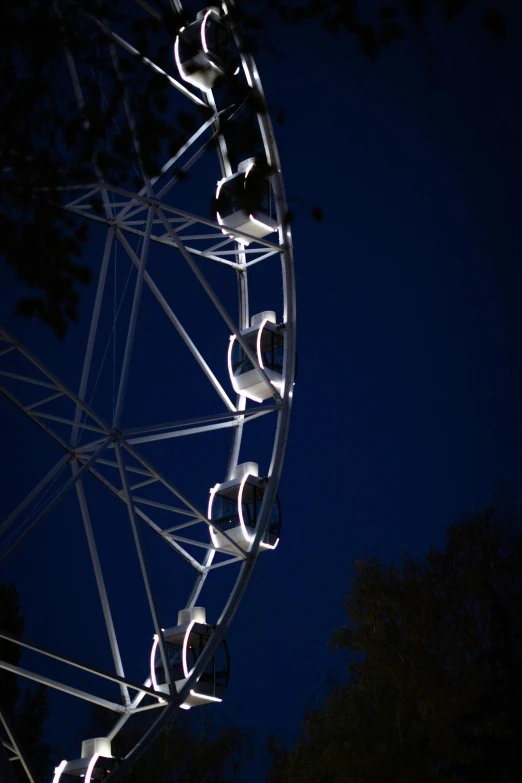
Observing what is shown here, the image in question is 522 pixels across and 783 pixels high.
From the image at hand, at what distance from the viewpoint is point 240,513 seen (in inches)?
685

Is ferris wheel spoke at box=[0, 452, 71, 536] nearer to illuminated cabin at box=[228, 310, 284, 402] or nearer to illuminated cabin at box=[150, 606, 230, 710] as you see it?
illuminated cabin at box=[150, 606, 230, 710]

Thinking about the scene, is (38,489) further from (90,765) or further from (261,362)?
(90,765)

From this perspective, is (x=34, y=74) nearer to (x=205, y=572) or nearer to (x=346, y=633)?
(x=205, y=572)

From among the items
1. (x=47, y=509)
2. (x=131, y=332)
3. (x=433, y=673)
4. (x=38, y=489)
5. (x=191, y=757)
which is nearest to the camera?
(x=47, y=509)

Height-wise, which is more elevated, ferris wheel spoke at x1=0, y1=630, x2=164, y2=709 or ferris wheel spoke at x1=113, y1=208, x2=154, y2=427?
ferris wheel spoke at x1=113, y1=208, x2=154, y2=427

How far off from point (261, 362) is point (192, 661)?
5.12 m

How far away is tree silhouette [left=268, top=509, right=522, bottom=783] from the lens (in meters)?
18.9

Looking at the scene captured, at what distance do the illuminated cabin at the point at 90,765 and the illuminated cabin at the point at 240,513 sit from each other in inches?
155

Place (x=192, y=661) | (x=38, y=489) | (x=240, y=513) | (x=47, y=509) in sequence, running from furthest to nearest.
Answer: (x=240, y=513) → (x=192, y=661) → (x=38, y=489) → (x=47, y=509)

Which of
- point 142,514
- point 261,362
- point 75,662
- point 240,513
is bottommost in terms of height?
point 75,662

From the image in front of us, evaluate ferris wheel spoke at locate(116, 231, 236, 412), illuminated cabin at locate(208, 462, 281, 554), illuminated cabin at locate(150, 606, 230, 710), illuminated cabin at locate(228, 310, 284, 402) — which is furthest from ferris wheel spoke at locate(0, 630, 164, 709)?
illuminated cabin at locate(228, 310, 284, 402)

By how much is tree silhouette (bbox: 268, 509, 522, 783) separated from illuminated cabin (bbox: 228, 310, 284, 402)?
18.3 feet

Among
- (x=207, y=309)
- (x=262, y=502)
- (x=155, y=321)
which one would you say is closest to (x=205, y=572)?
(x=262, y=502)

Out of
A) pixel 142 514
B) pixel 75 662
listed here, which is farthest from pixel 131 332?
pixel 75 662
